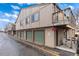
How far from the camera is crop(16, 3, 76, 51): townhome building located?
207 cm

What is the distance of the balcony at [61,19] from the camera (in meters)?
2.03

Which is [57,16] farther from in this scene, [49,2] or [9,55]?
[9,55]

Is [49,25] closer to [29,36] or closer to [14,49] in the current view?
[29,36]

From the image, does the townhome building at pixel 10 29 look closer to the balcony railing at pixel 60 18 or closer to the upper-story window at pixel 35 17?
the upper-story window at pixel 35 17

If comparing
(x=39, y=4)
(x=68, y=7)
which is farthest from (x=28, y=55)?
(x=68, y=7)

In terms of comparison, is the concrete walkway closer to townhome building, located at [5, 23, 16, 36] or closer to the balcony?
townhome building, located at [5, 23, 16, 36]

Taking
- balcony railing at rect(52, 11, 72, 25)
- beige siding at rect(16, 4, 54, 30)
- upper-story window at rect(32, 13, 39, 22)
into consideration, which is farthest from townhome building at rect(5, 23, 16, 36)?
balcony railing at rect(52, 11, 72, 25)

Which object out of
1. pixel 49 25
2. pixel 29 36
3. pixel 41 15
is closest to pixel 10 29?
pixel 29 36

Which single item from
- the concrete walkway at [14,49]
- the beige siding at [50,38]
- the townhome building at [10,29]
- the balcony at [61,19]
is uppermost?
the balcony at [61,19]

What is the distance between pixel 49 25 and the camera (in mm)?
2127

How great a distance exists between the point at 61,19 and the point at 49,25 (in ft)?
0.80

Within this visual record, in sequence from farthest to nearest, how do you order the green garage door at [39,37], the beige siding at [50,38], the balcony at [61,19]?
the green garage door at [39,37]
the beige siding at [50,38]
the balcony at [61,19]

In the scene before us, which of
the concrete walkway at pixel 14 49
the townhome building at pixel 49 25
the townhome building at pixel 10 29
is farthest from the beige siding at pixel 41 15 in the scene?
the concrete walkway at pixel 14 49

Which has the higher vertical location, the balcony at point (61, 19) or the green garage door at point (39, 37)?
the balcony at point (61, 19)
